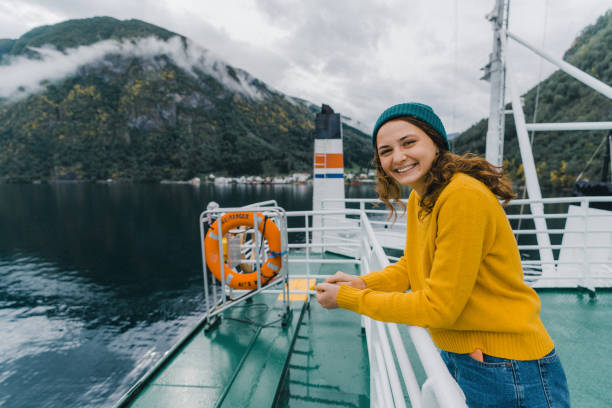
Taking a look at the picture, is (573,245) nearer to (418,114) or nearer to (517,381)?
(517,381)

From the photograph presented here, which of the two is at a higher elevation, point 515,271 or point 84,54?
point 84,54

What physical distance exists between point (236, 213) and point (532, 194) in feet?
16.4

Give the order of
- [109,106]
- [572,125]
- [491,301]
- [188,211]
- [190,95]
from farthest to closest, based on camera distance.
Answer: [190,95], [109,106], [188,211], [572,125], [491,301]

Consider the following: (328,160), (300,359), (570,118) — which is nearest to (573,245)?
(300,359)

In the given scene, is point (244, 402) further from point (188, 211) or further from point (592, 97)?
point (592, 97)

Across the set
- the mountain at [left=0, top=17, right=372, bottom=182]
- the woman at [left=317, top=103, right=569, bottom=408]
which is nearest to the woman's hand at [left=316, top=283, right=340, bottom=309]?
the woman at [left=317, top=103, right=569, bottom=408]

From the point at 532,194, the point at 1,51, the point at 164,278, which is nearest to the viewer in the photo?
the point at 532,194

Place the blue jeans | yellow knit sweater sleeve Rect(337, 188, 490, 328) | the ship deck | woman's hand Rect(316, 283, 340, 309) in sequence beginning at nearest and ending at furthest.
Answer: yellow knit sweater sleeve Rect(337, 188, 490, 328) < the blue jeans < woman's hand Rect(316, 283, 340, 309) < the ship deck

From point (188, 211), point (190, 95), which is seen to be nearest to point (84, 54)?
point (190, 95)

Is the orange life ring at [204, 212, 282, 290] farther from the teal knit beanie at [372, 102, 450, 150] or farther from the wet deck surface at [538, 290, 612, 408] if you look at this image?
the wet deck surface at [538, 290, 612, 408]

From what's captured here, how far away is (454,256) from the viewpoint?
25.4 inches

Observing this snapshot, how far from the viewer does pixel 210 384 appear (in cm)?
232

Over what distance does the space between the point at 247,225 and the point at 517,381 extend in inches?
103

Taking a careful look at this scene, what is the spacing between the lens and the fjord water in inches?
330
